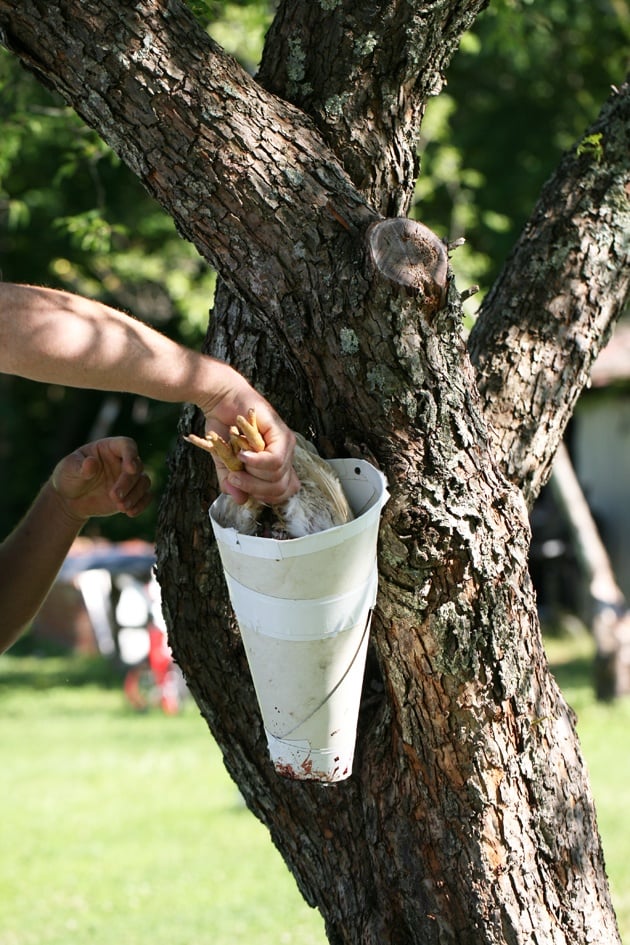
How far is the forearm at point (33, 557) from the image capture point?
2.64 metres

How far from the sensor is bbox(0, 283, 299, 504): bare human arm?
5.91 ft

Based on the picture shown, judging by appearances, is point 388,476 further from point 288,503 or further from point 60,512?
point 60,512

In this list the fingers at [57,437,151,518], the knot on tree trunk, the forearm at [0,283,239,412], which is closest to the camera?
the forearm at [0,283,239,412]

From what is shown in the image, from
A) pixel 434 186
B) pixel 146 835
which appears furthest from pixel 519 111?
pixel 146 835

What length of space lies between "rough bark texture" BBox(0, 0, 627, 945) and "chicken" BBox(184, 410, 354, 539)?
0.19m

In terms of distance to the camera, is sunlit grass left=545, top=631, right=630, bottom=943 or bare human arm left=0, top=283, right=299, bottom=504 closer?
bare human arm left=0, top=283, right=299, bottom=504

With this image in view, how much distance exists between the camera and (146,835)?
8.05 metres

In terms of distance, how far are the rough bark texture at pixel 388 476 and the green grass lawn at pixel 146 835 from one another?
3380 mm

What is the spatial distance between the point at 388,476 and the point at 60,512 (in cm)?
88

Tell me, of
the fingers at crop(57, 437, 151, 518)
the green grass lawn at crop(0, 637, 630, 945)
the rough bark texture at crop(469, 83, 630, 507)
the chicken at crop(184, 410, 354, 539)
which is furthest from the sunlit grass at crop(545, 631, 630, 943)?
the chicken at crop(184, 410, 354, 539)

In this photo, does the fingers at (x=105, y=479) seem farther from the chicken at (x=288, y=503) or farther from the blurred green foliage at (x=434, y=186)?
the blurred green foliage at (x=434, y=186)

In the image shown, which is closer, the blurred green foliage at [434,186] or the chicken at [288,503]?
the chicken at [288,503]

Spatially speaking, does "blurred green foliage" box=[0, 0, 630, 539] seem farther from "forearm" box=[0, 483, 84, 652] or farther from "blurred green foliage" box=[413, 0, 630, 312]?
"forearm" box=[0, 483, 84, 652]

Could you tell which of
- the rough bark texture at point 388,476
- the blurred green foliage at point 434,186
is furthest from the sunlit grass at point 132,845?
the blurred green foliage at point 434,186
